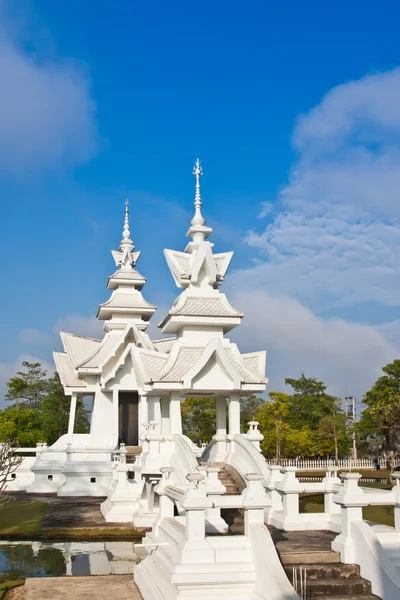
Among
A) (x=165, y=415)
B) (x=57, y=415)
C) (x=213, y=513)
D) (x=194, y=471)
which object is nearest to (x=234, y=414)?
(x=165, y=415)

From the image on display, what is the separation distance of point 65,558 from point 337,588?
28.0 ft

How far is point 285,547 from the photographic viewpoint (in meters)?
10.0

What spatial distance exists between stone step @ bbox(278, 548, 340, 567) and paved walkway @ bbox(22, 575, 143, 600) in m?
2.75

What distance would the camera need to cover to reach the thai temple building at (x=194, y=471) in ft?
29.9

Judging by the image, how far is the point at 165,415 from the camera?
17.6 meters

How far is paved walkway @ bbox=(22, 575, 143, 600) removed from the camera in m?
11.1

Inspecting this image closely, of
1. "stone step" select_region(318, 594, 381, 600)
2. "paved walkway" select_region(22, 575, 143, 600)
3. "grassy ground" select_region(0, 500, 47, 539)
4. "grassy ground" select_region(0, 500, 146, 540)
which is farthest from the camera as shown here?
"grassy ground" select_region(0, 500, 47, 539)

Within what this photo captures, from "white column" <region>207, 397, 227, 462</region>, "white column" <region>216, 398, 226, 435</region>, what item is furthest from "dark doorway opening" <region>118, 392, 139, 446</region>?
"white column" <region>207, 397, 227, 462</region>

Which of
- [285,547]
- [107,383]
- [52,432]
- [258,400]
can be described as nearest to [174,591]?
[285,547]

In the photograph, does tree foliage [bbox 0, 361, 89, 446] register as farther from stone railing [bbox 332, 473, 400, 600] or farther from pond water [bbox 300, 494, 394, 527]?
stone railing [bbox 332, 473, 400, 600]

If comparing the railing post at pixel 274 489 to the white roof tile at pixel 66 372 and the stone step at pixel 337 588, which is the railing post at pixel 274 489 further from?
the white roof tile at pixel 66 372

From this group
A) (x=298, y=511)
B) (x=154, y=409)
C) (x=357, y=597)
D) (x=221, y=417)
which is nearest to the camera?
(x=357, y=597)

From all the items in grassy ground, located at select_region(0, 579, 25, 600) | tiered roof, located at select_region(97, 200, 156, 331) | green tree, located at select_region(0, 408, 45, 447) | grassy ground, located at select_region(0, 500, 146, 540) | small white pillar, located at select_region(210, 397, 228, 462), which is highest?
tiered roof, located at select_region(97, 200, 156, 331)

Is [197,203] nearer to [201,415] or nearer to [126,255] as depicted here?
[126,255]
